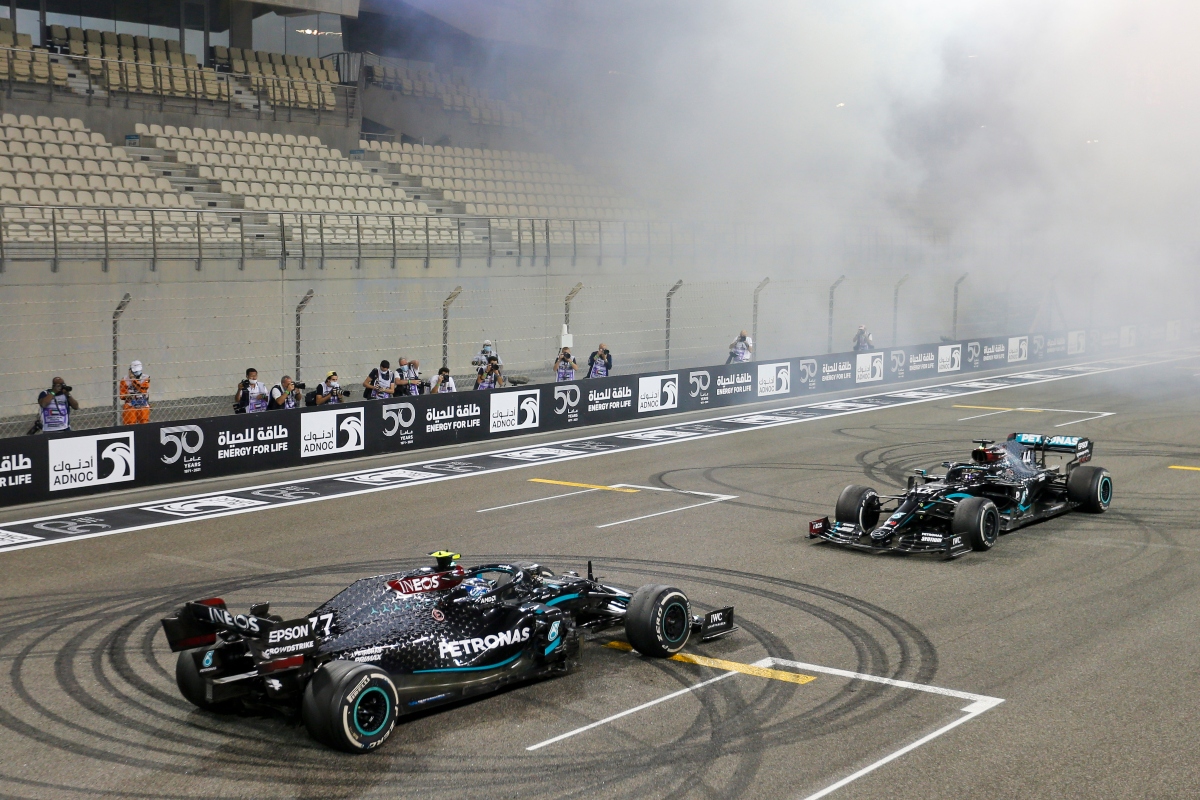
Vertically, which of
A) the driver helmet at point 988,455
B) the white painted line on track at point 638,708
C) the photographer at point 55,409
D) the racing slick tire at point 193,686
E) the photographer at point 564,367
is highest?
the photographer at point 564,367

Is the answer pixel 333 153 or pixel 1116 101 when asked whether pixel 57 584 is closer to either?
pixel 333 153

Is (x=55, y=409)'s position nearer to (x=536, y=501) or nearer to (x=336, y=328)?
(x=536, y=501)

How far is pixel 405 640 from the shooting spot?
7.47m

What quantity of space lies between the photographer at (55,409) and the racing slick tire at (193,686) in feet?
29.0

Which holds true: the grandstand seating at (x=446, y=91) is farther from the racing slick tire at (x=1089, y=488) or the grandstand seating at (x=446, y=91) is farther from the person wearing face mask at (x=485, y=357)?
the racing slick tire at (x=1089, y=488)

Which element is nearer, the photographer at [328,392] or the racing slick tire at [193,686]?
the racing slick tire at [193,686]

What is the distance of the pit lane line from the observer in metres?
13.7

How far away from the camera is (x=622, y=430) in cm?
2152

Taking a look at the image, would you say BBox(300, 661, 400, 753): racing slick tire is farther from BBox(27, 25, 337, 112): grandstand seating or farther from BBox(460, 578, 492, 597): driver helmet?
BBox(27, 25, 337, 112): grandstand seating

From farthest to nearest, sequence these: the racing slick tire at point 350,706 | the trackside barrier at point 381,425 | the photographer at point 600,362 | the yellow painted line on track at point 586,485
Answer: the photographer at point 600,362
the yellow painted line on track at point 586,485
the trackside barrier at point 381,425
the racing slick tire at point 350,706

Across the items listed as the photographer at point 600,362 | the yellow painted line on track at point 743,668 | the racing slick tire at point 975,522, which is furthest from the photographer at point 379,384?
the yellow painted line on track at point 743,668

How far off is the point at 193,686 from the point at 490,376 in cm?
1391

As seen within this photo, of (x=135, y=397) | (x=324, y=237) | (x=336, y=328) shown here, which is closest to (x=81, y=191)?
(x=324, y=237)

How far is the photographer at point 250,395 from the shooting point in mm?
17562
